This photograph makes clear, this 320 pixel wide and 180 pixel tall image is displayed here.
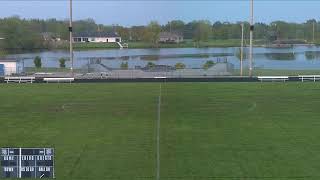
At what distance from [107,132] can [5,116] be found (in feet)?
20.3

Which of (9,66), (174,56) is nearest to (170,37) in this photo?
(174,56)

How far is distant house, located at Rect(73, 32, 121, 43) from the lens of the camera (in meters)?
88.6

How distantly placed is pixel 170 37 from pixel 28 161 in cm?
Result: 9376

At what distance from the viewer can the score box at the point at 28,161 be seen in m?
9.48

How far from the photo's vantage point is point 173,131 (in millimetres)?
20172

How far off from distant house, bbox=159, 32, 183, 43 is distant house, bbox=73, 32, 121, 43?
7.82 metres

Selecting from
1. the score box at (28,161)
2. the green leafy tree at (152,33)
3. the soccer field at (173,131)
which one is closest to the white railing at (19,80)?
the soccer field at (173,131)

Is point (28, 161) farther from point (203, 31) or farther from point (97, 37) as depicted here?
point (203, 31)

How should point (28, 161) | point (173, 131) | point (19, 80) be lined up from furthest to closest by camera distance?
point (19, 80), point (173, 131), point (28, 161)

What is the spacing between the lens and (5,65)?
167 ft

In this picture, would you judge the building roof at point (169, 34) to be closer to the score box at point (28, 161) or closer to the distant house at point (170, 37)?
the distant house at point (170, 37)

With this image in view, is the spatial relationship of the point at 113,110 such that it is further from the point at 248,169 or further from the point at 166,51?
the point at 166,51

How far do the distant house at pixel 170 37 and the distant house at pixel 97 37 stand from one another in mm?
7817

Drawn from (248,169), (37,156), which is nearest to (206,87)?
(248,169)
